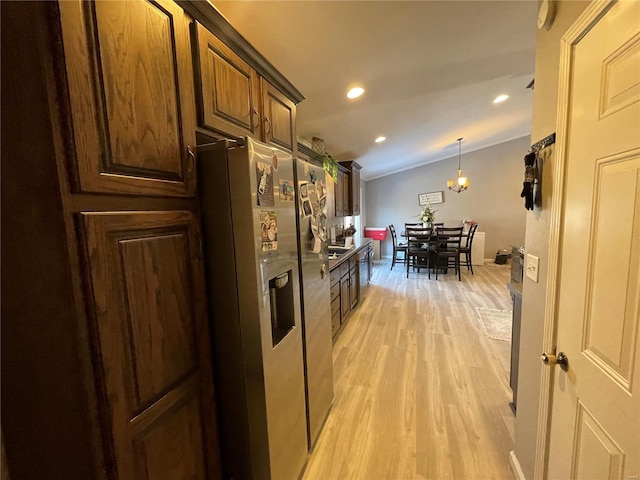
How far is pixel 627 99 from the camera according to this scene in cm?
72

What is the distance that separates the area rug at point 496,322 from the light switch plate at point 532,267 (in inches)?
84.7

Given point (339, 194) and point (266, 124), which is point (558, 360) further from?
point (339, 194)

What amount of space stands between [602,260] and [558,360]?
45 centimetres

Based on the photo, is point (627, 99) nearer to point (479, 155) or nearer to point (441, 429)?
point (441, 429)

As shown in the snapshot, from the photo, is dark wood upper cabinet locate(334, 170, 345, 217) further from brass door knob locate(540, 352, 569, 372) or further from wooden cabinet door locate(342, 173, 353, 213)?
brass door knob locate(540, 352, 569, 372)

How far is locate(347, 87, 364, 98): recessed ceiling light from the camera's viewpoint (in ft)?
7.76

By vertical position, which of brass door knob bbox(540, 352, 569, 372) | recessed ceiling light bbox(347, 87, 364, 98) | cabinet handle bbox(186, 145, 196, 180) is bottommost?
brass door knob bbox(540, 352, 569, 372)

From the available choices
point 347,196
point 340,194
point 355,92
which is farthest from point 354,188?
point 355,92

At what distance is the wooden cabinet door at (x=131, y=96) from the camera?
2.17 ft

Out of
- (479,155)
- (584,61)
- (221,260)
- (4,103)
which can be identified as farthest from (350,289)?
(479,155)

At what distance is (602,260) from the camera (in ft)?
2.68

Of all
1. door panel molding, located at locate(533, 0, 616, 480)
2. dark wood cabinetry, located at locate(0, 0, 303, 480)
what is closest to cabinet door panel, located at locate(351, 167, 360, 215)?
door panel molding, located at locate(533, 0, 616, 480)

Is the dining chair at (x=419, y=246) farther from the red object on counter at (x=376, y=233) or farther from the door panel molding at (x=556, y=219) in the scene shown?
the door panel molding at (x=556, y=219)

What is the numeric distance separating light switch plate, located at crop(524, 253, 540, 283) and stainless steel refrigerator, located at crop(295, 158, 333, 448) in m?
1.10
